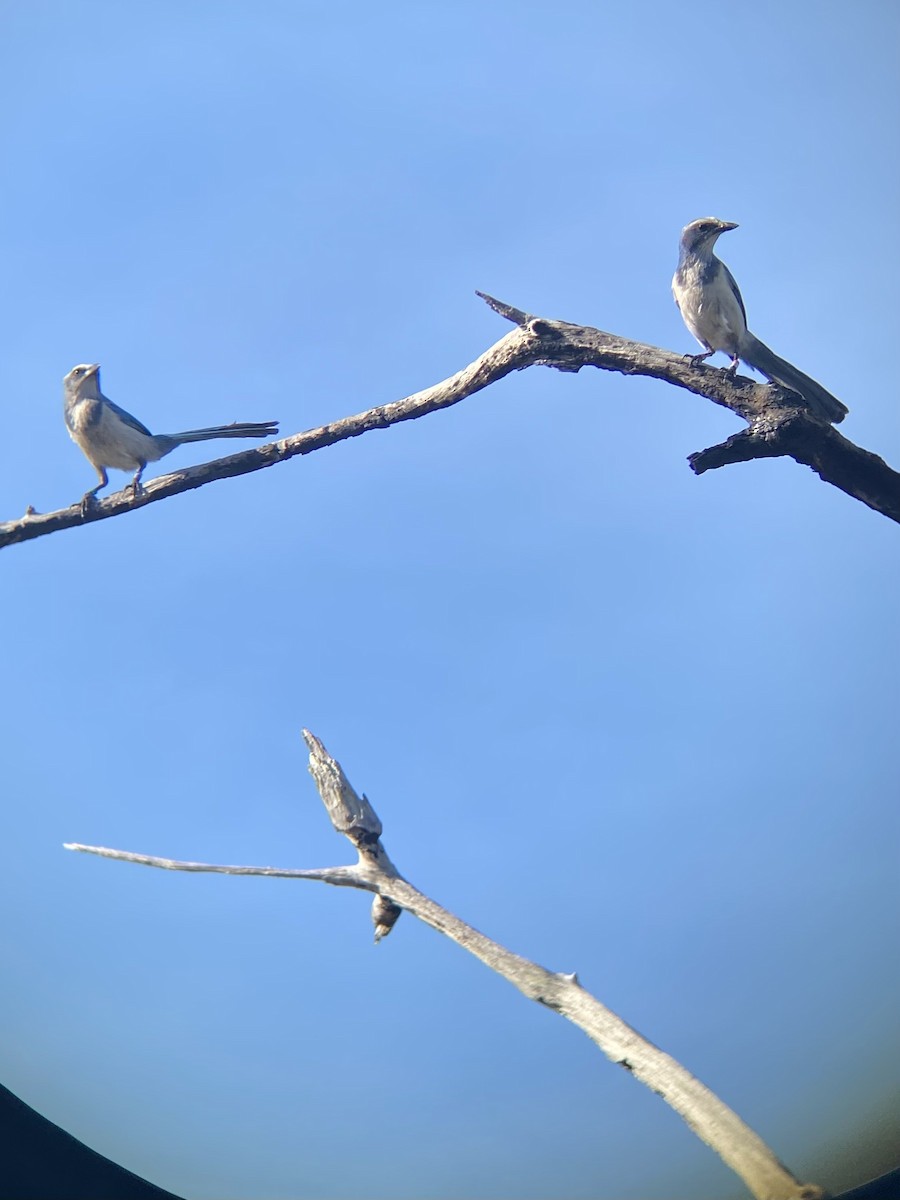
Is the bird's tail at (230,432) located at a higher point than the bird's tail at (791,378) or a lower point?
lower

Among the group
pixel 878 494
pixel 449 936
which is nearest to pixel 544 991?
pixel 449 936

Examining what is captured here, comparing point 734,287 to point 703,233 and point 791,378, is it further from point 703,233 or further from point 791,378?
point 791,378

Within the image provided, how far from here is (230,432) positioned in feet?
13.3

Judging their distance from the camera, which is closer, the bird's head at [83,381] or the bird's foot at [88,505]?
the bird's foot at [88,505]

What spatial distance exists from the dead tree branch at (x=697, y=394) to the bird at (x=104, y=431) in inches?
51.1

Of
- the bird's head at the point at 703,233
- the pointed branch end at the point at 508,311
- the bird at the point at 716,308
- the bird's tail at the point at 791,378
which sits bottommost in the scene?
the pointed branch end at the point at 508,311

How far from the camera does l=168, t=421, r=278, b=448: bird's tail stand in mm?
3891

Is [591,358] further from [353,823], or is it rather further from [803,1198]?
[803,1198]

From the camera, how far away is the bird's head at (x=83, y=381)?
4188 mm

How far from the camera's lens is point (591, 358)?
3082 mm

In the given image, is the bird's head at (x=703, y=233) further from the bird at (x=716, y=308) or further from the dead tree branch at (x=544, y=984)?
the dead tree branch at (x=544, y=984)

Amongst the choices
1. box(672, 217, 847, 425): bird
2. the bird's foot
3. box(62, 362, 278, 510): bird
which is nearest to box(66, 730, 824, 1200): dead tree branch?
the bird's foot

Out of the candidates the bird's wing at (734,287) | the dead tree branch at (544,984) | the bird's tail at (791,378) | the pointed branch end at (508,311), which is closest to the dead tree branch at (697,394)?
the pointed branch end at (508,311)

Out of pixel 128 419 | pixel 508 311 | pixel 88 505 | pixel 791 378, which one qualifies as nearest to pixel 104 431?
pixel 128 419
